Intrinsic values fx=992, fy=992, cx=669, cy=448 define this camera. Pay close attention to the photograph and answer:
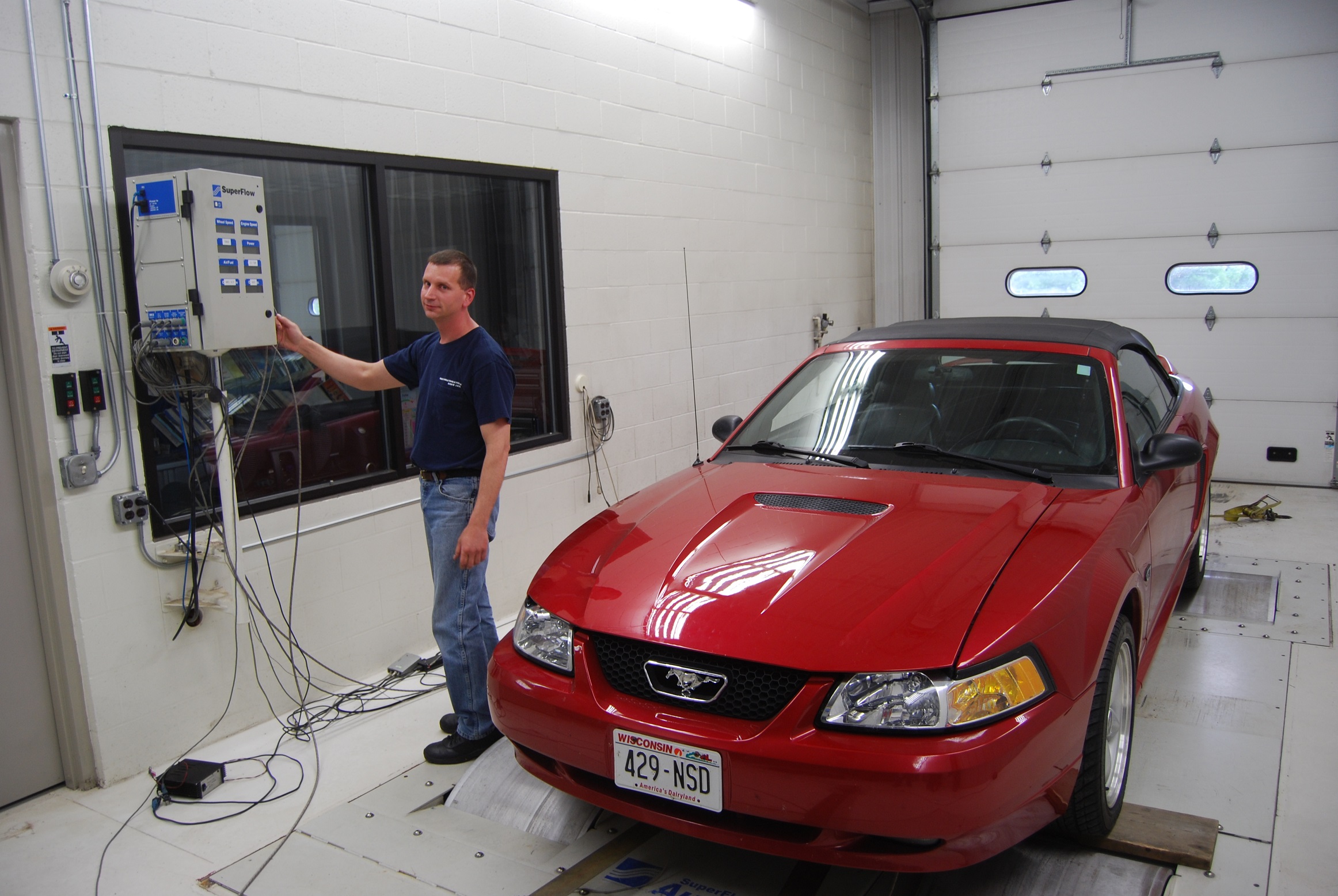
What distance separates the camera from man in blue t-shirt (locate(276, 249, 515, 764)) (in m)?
3.46

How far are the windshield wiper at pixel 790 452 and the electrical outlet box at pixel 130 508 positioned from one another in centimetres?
215

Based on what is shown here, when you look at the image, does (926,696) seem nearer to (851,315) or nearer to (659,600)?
(659,600)

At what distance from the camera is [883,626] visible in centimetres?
238

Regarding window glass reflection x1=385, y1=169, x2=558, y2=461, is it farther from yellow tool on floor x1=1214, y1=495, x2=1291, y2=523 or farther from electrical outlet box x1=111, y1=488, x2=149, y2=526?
yellow tool on floor x1=1214, y1=495, x2=1291, y2=523

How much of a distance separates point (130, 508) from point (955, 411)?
297 cm

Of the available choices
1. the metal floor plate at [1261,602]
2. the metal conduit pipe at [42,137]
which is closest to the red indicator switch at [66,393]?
the metal conduit pipe at [42,137]

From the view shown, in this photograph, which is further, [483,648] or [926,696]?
[483,648]

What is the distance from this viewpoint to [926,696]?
7.47 ft

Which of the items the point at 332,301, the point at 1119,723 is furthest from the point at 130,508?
the point at 1119,723

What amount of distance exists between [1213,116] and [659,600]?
734 centimetres

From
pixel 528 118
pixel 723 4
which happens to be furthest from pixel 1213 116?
pixel 528 118

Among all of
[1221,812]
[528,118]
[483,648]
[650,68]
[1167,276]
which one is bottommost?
[1221,812]

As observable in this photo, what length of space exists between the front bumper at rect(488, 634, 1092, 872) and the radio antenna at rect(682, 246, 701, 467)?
13.5ft

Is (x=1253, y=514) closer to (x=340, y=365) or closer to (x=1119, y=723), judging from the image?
(x=1119, y=723)
